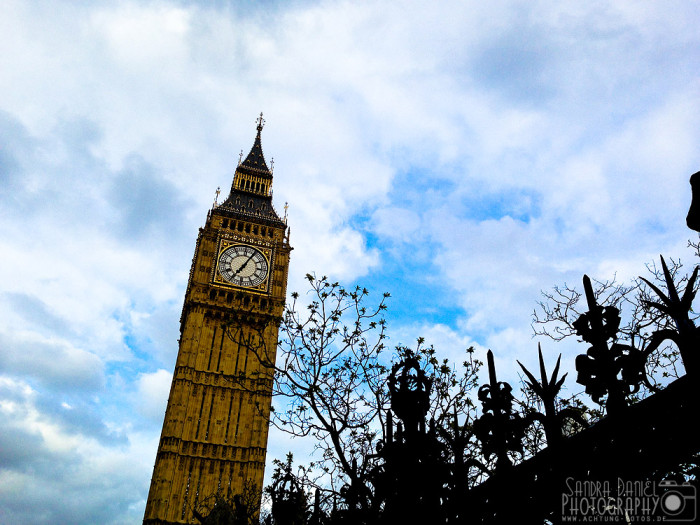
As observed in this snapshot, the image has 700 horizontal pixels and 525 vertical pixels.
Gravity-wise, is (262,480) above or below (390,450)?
above

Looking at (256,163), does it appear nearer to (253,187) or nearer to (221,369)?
(253,187)

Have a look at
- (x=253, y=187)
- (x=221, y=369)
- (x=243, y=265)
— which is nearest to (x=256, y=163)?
(x=253, y=187)

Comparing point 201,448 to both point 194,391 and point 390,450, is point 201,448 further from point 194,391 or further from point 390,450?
point 390,450

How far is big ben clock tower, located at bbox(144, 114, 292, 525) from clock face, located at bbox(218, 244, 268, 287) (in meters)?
0.07

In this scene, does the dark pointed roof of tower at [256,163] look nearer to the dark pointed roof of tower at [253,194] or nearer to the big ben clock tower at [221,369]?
the dark pointed roof of tower at [253,194]

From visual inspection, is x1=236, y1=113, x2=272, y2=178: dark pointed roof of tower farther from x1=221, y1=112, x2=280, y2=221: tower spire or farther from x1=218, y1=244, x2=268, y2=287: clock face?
x1=218, y1=244, x2=268, y2=287: clock face

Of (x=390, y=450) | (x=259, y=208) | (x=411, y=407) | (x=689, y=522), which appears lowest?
(x=689, y=522)

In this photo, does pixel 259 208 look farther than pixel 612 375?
Yes

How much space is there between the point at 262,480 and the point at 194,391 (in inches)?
291

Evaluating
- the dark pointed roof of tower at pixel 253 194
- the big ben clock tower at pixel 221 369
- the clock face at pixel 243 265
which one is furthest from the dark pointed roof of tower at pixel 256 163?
the clock face at pixel 243 265

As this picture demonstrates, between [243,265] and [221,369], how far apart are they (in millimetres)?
7790

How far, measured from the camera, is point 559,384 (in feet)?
8.09

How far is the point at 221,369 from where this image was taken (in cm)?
3719

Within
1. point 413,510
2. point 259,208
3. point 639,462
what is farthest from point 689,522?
point 259,208
